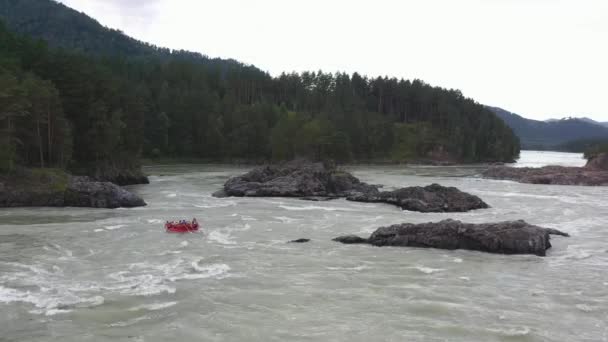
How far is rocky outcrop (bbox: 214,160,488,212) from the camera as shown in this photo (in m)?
43.4

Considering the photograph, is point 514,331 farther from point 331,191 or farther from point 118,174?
point 118,174

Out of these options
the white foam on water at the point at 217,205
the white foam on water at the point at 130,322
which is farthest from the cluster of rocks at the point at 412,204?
the white foam on water at the point at 130,322

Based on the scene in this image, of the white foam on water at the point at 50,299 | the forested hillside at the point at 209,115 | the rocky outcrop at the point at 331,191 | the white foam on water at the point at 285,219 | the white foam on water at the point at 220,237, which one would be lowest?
the white foam on water at the point at 50,299

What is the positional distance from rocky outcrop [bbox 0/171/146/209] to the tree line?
2705mm

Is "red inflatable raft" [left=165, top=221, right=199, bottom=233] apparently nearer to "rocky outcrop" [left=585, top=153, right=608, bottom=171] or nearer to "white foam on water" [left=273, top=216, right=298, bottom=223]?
"white foam on water" [left=273, top=216, right=298, bottom=223]

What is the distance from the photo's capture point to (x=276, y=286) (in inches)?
780

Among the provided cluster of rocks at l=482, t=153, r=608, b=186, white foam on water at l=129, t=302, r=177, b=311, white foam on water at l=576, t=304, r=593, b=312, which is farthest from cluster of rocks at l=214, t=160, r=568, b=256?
cluster of rocks at l=482, t=153, r=608, b=186

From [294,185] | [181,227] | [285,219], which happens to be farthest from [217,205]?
[181,227]

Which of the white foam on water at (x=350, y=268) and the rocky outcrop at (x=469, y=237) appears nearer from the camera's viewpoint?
the white foam on water at (x=350, y=268)

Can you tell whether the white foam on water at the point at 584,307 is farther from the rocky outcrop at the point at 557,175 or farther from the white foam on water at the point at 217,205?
the rocky outcrop at the point at 557,175

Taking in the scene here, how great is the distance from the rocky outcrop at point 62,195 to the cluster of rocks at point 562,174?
191 ft

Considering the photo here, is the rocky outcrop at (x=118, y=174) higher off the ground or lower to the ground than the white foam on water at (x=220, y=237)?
higher

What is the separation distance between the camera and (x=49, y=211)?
3934 centimetres

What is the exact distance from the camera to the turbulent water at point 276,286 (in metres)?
15.4
